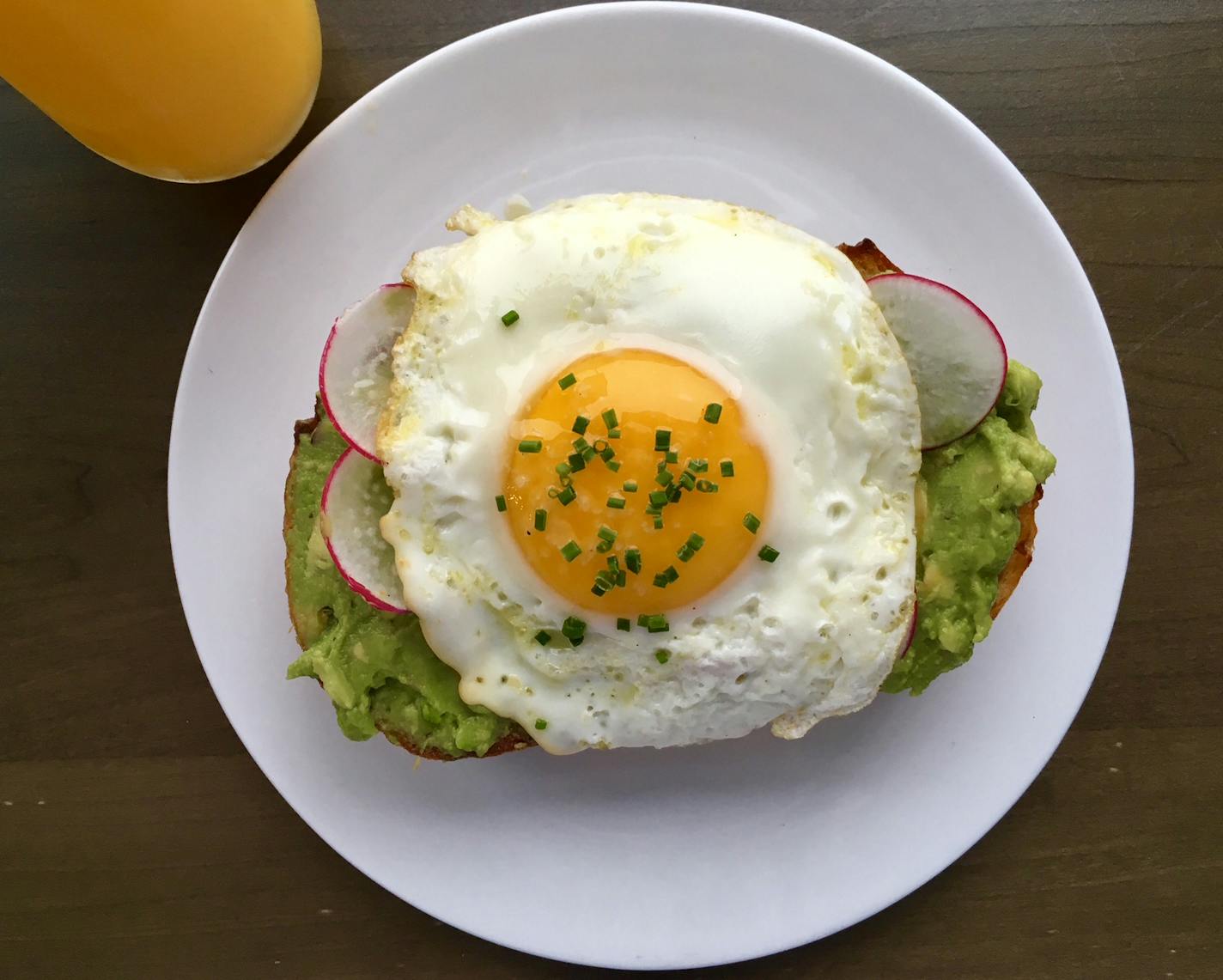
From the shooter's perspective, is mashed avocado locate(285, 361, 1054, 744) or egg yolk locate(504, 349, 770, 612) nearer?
egg yolk locate(504, 349, 770, 612)

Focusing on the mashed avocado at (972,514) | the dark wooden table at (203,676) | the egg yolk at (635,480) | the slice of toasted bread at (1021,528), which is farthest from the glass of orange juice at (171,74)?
the mashed avocado at (972,514)

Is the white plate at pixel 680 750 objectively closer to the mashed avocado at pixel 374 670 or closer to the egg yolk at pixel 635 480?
the mashed avocado at pixel 374 670

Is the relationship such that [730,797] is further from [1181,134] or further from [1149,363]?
[1181,134]

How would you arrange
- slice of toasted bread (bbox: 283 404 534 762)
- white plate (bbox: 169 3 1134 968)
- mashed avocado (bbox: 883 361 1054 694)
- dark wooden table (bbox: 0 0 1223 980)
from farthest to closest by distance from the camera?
dark wooden table (bbox: 0 0 1223 980)
white plate (bbox: 169 3 1134 968)
slice of toasted bread (bbox: 283 404 534 762)
mashed avocado (bbox: 883 361 1054 694)

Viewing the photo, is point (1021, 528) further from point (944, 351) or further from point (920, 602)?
point (944, 351)

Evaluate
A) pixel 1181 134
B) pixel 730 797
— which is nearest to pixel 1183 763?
pixel 730 797

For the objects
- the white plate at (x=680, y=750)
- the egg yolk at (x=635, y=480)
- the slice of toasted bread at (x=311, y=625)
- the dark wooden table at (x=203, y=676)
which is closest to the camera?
the egg yolk at (x=635, y=480)

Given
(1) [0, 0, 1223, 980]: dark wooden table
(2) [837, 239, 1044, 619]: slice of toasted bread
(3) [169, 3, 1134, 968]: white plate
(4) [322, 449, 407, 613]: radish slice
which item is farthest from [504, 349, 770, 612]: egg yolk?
(1) [0, 0, 1223, 980]: dark wooden table

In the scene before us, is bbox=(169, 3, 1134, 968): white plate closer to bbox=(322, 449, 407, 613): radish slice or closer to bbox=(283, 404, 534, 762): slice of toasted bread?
bbox=(283, 404, 534, 762): slice of toasted bread
